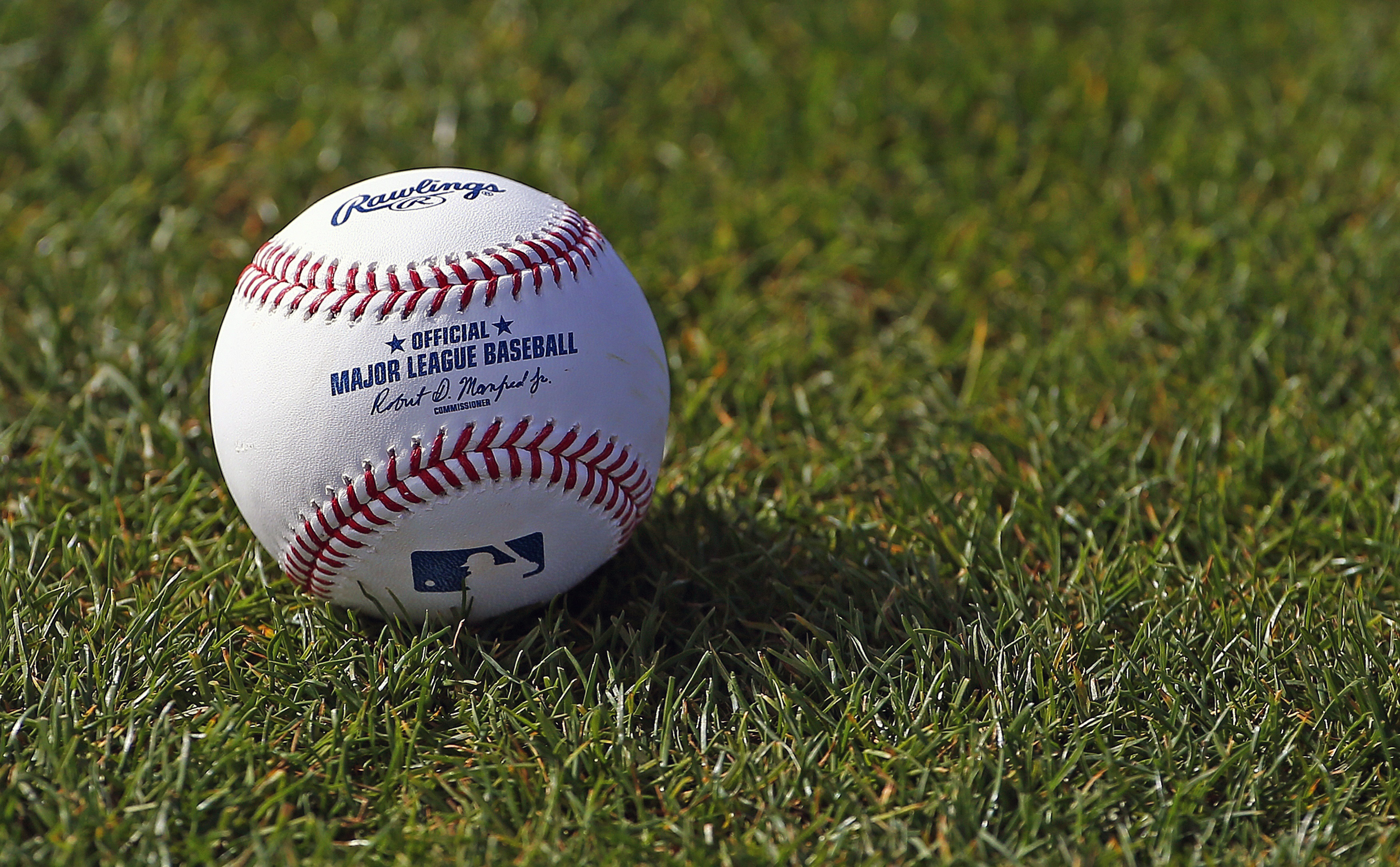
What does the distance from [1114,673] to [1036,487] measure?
0.65 metres

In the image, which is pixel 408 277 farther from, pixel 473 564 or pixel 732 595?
pixel 732 595

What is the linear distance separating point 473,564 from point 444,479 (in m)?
0.23

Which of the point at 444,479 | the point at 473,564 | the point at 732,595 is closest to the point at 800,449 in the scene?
the point at 732,595

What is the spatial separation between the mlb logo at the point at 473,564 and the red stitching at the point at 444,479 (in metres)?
0.12

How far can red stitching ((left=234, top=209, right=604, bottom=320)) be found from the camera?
245 centimetres

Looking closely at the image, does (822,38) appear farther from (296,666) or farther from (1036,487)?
(296,666)

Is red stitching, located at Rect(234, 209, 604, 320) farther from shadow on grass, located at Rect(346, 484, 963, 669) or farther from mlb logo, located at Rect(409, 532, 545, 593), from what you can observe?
shadow on grass, located at Rect(346, 484, 963, 669)

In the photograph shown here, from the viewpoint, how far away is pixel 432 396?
2434 mm

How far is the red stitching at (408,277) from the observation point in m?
2.45

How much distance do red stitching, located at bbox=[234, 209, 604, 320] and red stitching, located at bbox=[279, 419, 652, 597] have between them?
9.8 inches

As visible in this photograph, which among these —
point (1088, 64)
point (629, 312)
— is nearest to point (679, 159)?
point (1088, 64)
